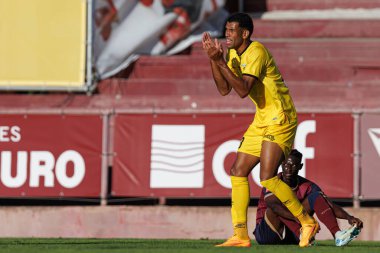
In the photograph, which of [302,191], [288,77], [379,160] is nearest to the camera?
[302,191]

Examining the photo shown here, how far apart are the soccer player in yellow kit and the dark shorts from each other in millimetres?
983

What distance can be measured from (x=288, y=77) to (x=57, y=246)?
794 centimetres

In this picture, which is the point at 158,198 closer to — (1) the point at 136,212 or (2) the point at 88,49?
(1) the point at 136,212

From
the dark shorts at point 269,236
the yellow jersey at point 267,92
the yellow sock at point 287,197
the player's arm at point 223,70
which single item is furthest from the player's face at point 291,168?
the player's arm at point 223,70

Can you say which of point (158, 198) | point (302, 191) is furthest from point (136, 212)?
point (302, 191)

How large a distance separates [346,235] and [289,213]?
0.79 metres

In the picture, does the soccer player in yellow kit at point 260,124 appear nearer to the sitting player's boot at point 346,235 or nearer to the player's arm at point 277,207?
the sitting player's boot at point 346,235

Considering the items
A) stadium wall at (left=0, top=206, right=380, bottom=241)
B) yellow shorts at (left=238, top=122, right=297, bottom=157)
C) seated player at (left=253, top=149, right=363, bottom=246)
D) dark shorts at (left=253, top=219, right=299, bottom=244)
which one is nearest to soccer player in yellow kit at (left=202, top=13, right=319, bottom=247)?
yellow shorts at (left=238, top=122, right=297, bottom=157)

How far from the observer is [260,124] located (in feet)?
36.4

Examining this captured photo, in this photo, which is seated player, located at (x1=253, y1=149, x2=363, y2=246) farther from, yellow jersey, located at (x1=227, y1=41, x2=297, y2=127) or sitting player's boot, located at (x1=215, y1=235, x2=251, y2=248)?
sitting player's boot, located at (x1=215, y1=235, x2=251, y2=248)

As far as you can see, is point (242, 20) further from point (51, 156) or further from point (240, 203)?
point (51, 156)

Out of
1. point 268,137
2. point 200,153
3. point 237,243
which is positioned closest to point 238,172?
point 268,137

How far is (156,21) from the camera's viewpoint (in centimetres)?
1953

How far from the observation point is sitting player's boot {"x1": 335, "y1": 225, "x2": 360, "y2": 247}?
11.3 meters
